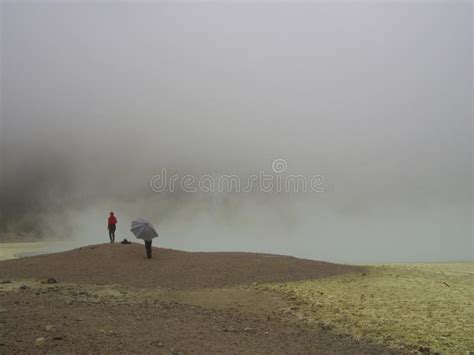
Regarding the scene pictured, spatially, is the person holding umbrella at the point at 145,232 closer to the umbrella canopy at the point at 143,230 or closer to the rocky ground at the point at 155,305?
the umbrella canopy at the point at 143,230

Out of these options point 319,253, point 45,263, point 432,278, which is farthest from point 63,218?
point 432,278

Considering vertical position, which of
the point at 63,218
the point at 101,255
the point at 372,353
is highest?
the point at 63,218

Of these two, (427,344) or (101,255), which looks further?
(101,255)

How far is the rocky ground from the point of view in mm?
9352

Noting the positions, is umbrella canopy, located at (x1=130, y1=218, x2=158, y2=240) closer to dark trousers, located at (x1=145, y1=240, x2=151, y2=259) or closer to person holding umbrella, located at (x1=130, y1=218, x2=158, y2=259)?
person holding umbrella, located at (x1=130, y1=218, x2=158, y2=259)

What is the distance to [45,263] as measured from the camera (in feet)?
73.2

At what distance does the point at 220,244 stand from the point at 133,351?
61.5 metres

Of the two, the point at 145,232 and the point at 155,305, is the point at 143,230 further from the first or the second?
the point at 155,305

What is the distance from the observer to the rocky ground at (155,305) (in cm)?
935

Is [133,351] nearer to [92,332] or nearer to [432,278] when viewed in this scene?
[92,332]

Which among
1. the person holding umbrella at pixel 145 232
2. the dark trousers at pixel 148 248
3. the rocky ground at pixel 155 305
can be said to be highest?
the person holding umbrella at pixel 145 232

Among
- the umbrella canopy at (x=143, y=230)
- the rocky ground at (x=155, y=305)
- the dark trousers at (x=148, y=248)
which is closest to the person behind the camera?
the rocky ground at (x=155, y=305)

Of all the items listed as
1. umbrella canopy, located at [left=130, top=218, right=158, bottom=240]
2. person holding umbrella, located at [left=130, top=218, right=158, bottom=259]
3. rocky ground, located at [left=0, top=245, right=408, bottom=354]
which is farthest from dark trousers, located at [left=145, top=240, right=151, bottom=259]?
rocky ground, located at [left=0, top=245, right=408, bottom=354]

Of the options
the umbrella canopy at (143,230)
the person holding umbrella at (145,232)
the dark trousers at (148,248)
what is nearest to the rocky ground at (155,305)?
the dark trousers at (148,248)
